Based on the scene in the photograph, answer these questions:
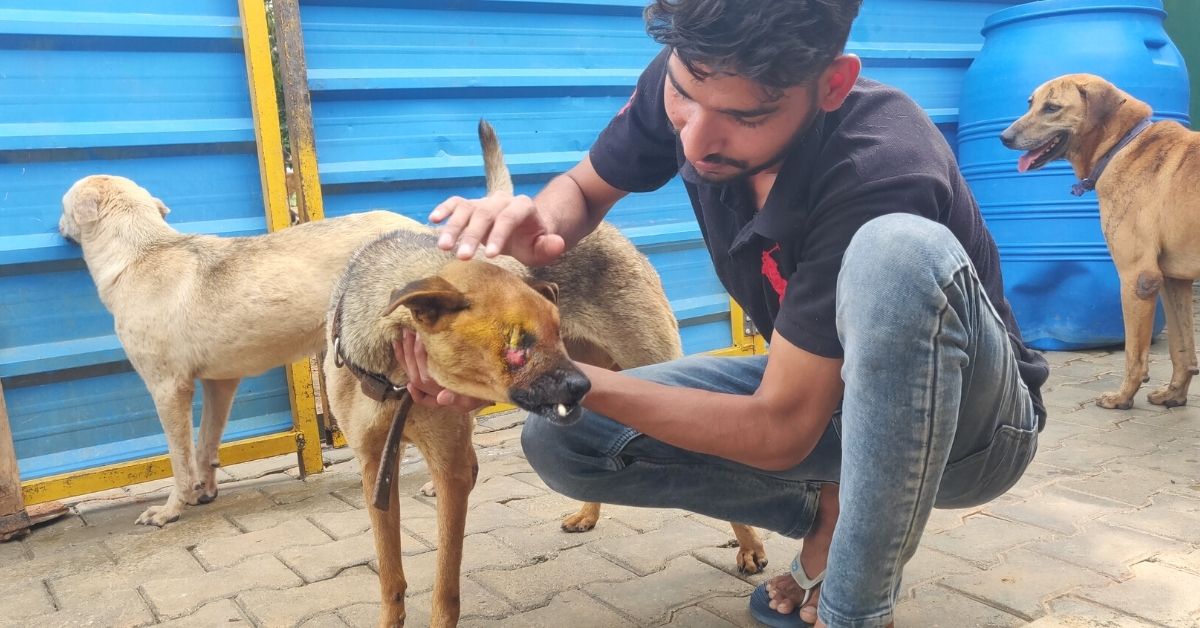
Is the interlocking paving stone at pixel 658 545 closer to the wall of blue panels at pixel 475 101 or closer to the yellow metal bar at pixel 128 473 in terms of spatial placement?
the yellow metal bar at pixel 128 473

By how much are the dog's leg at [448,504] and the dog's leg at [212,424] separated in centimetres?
192

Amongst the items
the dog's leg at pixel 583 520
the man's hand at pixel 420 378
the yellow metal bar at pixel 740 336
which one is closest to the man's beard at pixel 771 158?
the man's hand at pixel 420 378

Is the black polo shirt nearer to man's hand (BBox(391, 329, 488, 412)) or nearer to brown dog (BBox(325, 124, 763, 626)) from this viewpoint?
brown dog (BBox(325, 124, 763, 626))

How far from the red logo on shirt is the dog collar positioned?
11.5 ft

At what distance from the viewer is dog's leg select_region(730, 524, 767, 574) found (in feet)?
8.88

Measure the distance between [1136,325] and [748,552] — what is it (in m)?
3.32

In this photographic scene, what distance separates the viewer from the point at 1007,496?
334cm

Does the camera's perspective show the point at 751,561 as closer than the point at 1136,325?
Yes

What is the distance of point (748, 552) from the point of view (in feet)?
8.91

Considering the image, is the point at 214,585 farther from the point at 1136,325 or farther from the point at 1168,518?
the point at 1136,325

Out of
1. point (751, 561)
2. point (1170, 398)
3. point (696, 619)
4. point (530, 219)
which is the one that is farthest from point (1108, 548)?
point (1170, 398)

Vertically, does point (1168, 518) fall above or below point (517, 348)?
below

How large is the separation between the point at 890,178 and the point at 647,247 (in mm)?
3447

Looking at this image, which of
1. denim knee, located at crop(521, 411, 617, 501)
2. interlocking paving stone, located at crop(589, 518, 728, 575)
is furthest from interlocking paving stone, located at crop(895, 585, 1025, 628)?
denim knee, located at crop(521, 411, 617, 501)
